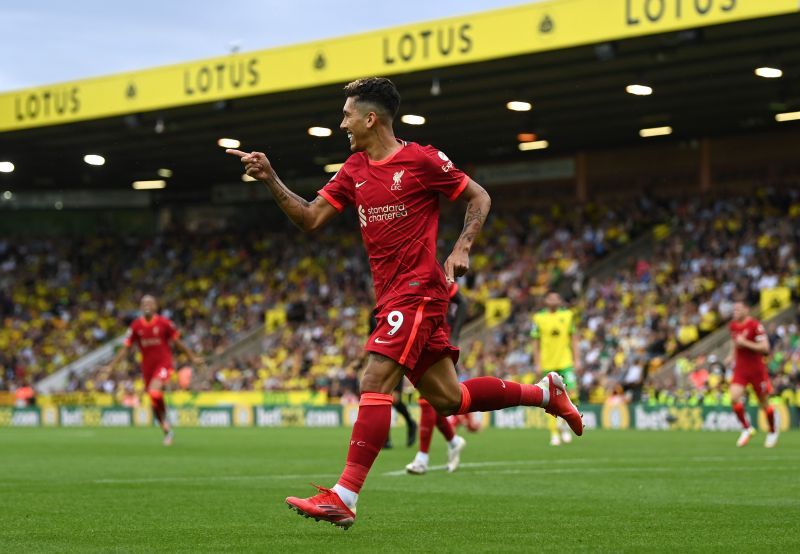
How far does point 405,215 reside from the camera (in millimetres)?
7516

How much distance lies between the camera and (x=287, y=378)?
4031cm

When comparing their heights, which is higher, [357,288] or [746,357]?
[357,288]

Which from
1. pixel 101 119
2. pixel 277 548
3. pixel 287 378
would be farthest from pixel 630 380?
pixel 277 548

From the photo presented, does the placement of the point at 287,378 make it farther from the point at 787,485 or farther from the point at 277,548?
the point at 277,548

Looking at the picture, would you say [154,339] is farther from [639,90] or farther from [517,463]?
[639,90]

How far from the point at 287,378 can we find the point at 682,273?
12.4 meters

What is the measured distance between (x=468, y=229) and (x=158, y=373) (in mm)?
14184

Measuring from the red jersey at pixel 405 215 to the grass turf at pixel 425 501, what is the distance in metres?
1.46

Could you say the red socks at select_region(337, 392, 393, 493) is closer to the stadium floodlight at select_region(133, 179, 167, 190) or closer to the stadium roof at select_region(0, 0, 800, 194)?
the stadium roof at select_region(0, 0, 800, 194)

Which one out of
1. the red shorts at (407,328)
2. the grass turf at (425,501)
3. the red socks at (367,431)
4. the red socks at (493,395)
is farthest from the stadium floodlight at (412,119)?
the red socks at (367,431)

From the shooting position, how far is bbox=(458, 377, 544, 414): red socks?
795cm

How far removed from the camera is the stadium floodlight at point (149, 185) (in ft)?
174

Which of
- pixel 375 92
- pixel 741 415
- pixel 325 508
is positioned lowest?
pixel 325 508

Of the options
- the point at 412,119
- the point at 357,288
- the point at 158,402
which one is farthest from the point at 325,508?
the point at 357,288
